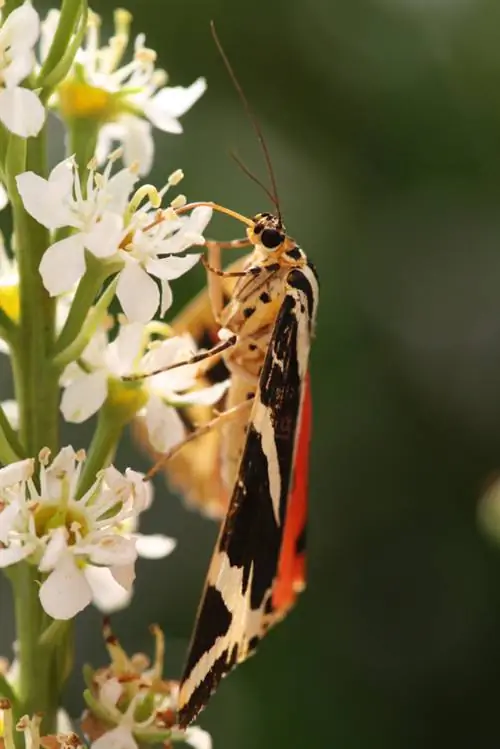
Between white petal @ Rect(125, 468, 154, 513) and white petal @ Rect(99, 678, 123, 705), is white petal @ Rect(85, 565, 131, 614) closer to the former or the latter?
white petal @ Rect(125, 468, 154, 513)

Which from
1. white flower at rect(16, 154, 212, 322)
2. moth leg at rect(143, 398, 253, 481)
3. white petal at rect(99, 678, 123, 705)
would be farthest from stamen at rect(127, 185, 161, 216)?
white petal at rect(99, 678, 123, 705)

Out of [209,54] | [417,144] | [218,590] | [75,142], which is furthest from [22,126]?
[417,144]

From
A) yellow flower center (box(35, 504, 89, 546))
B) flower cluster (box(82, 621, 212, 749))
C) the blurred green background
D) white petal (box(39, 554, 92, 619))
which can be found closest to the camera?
white petal (box(39, 554, 92, 619))

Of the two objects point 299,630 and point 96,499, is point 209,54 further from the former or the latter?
point 96,499


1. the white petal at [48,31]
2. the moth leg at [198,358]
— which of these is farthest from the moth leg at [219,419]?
the white petal at [48,31]

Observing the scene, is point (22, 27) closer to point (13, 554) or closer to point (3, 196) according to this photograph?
point (3, 196)
